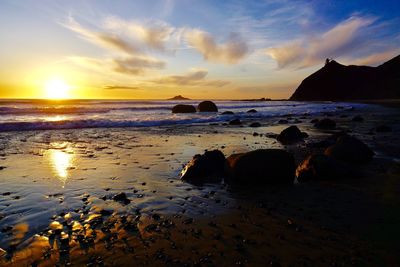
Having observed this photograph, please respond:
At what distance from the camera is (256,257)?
14.7ft

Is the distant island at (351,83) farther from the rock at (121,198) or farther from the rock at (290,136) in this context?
the rock at (121,198)

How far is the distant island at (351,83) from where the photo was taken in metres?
115

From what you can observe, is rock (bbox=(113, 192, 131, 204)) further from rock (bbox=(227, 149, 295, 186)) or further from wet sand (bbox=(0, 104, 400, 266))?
rock (bbox=(227, 149, 295, 186))

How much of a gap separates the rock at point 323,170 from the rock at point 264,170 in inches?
17.3

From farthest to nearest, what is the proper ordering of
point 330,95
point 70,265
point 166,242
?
point 330,95 < point 166,242 < point 70,265

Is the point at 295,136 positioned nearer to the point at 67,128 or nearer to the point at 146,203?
the point at 146,203

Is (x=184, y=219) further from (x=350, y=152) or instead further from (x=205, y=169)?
(x=350, y=152)

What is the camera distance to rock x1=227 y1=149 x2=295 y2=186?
8344mm

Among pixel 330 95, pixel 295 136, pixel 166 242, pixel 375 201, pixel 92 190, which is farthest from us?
pixel 330 95

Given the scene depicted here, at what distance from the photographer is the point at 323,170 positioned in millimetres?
8562

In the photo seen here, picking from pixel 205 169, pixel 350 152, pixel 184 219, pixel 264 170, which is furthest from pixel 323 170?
pixel 184 219

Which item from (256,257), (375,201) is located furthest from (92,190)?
Result: (375,201)

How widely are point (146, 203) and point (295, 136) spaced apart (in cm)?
1138

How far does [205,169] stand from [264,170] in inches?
71.5
